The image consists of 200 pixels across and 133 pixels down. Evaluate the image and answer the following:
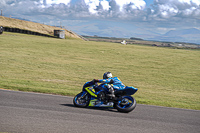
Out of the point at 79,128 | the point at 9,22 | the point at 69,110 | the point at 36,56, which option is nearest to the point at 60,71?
the point at 36,56

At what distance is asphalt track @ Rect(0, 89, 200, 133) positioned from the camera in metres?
7.15

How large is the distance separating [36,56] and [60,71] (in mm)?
8888

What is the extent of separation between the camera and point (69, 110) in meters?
9.55

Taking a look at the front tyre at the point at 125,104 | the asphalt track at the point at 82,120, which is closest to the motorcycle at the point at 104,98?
the front tyre at the point at 125,104

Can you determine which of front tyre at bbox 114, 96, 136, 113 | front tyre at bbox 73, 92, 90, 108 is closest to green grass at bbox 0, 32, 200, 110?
front tyre at bbox 73, 92, 90, 108

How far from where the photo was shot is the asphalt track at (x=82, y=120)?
7151 millimetres

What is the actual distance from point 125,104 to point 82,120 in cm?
240

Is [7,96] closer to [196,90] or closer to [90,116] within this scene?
[90,116]

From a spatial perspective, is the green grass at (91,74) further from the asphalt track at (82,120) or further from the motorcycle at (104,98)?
the asphalt track at (82,120)

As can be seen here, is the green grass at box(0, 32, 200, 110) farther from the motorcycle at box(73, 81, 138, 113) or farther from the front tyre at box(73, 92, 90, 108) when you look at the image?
the motorcycle at box(73, 81, 138, 113)

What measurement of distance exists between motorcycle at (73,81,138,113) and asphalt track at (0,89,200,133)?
0.88 ft

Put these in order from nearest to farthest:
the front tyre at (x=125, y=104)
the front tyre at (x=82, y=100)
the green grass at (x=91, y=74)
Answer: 1. the front tyre at (x=125, y=104)
2. the front tyre at (x=82, y=100)
3. the green grass at (x=91, y=74)

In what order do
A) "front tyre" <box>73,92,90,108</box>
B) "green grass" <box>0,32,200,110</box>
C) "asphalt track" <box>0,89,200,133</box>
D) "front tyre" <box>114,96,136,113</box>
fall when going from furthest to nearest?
"green grass" <box>0,32,200,110</box> → "front tyre" <box>73,92,90,108</box> → "front tyre" <box>114,96,136,113</box> → "asphalt track" <box>0,89,200,133</box>

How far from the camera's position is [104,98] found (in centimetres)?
1019
